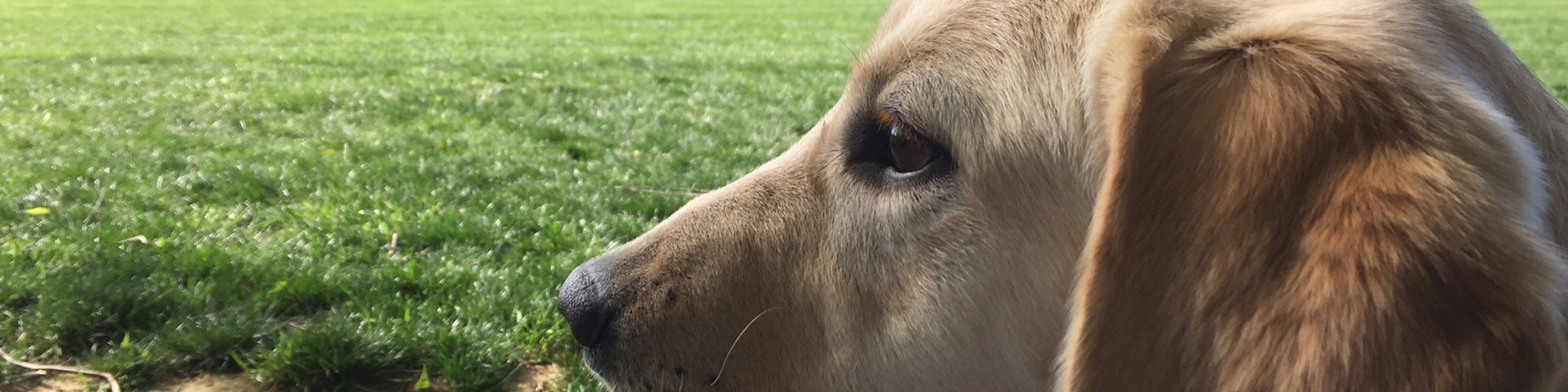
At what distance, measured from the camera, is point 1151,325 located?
1296 millimetres

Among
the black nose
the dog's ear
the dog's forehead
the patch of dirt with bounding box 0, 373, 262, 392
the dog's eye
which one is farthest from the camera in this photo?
the patch of dirt with bounding box 0, 373, 262, 392

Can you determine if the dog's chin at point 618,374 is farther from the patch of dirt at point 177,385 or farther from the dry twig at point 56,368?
the dry twig at point 56,368

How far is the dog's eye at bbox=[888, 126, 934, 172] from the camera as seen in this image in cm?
170

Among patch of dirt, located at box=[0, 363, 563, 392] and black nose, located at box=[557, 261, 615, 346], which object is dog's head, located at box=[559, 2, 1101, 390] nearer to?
black nose, located at box=[557, 261, 615, 346]

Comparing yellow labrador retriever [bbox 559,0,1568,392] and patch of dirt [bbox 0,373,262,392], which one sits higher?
yellow labrador retriever [bbox 559,0,1568,392]

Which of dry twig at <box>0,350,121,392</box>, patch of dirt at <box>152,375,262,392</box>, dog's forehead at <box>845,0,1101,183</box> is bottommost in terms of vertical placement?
patch of dirt at <box>152,375,262,392</box>

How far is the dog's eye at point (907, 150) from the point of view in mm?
1702

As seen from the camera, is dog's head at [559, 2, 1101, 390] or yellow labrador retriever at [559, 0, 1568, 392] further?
dog's head at [559, 2, 1101, 390]

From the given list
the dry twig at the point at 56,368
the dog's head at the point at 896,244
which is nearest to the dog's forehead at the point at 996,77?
the dog's head at the point at 896,244

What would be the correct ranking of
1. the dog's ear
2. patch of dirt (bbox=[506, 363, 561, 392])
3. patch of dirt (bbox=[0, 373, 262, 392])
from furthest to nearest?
patch of dirt (bbox=[506, 363, 561, 392]) < patch of dirt (bbox=[0, 373, 262, 392]) < the dog's ear

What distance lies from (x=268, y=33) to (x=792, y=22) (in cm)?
1096

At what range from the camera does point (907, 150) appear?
68.2 inches

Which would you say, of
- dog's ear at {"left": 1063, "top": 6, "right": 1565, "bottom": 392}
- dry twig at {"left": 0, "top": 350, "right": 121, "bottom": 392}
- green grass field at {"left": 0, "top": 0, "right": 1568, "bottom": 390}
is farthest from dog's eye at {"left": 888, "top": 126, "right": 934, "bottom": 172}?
dry twig at {"left": 0, "top": 350, "right": 121, "bottom": 392}

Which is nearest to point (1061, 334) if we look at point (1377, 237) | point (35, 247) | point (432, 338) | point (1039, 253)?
point (1039, 253)
